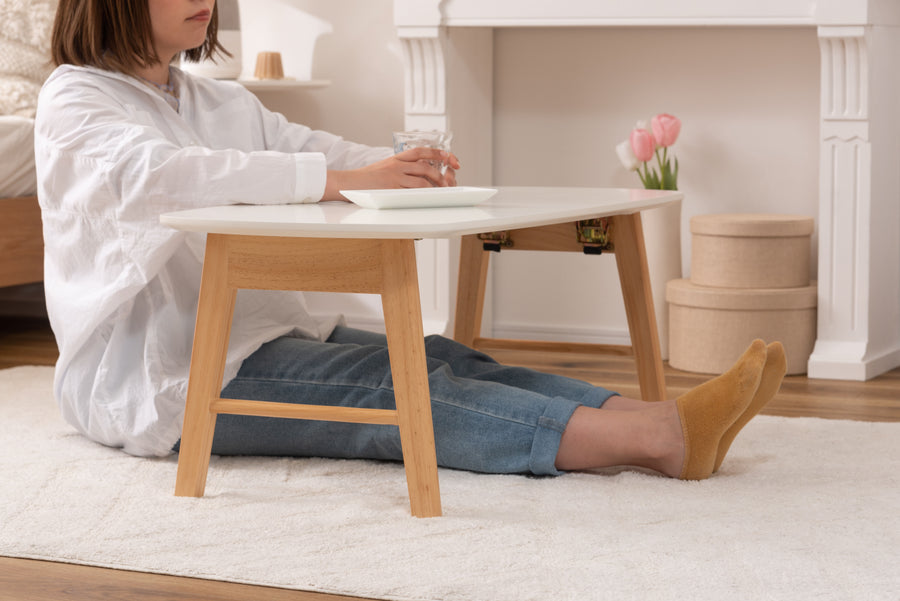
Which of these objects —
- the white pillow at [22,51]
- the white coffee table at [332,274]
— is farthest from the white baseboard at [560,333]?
the white coffee table at [332,274]

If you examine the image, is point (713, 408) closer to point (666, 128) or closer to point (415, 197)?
point (415, 197)

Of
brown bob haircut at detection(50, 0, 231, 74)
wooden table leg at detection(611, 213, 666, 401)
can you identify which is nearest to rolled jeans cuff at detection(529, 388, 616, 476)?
wooden table leg at detection(611, 213, 666, 401)

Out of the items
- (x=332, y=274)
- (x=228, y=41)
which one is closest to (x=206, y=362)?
(x=332, y=274)

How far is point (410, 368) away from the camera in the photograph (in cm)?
133

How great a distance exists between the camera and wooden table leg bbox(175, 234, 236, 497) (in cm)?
139

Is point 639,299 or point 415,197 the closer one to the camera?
point 415,197

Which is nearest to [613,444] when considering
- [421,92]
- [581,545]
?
[581,545]

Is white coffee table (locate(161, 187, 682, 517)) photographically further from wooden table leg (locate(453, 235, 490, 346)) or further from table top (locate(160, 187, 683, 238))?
wooden table leg (locate(453, 235, 490, 346))

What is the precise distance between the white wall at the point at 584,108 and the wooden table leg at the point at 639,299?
97cm

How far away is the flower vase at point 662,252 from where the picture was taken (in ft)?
8.76

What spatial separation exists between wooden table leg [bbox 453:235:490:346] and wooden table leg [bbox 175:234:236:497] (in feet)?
2.11

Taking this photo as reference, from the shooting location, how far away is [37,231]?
9.24 ft

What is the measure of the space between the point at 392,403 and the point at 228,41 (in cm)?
161

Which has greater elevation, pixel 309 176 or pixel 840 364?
pixel 309 176
